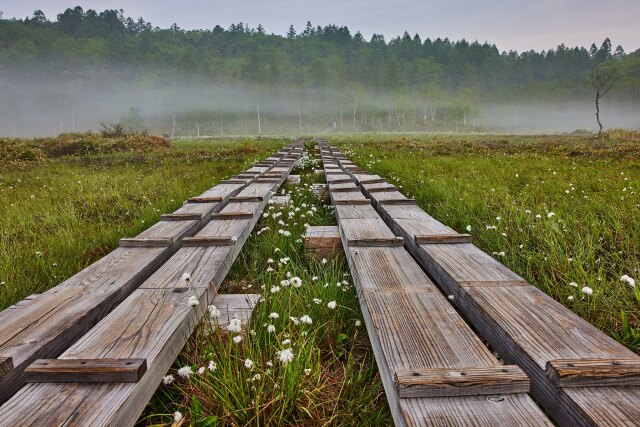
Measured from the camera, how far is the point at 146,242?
360cm

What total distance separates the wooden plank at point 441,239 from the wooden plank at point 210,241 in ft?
5.71

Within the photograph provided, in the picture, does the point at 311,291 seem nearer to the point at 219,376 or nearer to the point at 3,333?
the point at 219,376

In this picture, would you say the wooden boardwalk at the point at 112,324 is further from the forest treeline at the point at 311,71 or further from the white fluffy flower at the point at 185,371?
the forest treeline at the point at 311,71

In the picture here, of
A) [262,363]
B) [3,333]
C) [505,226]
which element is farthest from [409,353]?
[505,226]

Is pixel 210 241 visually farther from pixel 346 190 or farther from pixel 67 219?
pixel 67 219

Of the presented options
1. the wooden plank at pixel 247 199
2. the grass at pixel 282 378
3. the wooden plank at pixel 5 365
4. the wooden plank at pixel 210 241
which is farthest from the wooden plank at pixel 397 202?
the wooden plank at pixel 5 365

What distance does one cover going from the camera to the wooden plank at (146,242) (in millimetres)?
3582

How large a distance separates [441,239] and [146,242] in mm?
2764

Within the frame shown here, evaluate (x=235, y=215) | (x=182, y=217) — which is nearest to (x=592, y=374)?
(x=235, y=215)

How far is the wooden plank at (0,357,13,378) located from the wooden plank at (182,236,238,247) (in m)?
1.92

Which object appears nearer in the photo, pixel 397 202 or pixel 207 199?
pixel 397 202

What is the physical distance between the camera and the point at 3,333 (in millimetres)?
2049

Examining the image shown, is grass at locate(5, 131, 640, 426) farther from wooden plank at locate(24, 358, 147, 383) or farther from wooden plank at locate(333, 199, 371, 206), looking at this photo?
wooden plank at locate(333, 199, 371, 206)

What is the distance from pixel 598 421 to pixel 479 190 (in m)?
6.33
